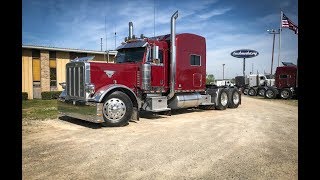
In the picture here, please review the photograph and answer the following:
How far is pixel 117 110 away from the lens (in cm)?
946

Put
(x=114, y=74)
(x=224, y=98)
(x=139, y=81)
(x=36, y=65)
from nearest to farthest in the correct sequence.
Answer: (x=114, y=74) → (x=139, y=81) → (x=224, y=98) → (x=36, y=65)

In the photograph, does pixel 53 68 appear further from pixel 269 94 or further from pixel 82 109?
pixel 269 94

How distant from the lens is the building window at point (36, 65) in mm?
25656

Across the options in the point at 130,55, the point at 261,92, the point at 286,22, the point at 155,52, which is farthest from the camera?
the point at 286,22

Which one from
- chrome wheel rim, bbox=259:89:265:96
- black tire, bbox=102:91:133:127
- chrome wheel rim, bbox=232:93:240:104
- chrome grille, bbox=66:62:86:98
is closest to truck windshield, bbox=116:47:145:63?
black tire, bbox=102:91:133:127

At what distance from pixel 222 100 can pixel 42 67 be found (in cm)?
1814

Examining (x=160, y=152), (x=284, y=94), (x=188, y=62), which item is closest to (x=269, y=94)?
(x=284, y=94)

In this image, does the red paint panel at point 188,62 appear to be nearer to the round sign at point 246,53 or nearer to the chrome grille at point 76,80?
the chrome grille at point 76,80

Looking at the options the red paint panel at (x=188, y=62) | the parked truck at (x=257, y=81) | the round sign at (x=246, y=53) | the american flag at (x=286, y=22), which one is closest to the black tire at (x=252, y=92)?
the parked truck at (x=257, y=81)
